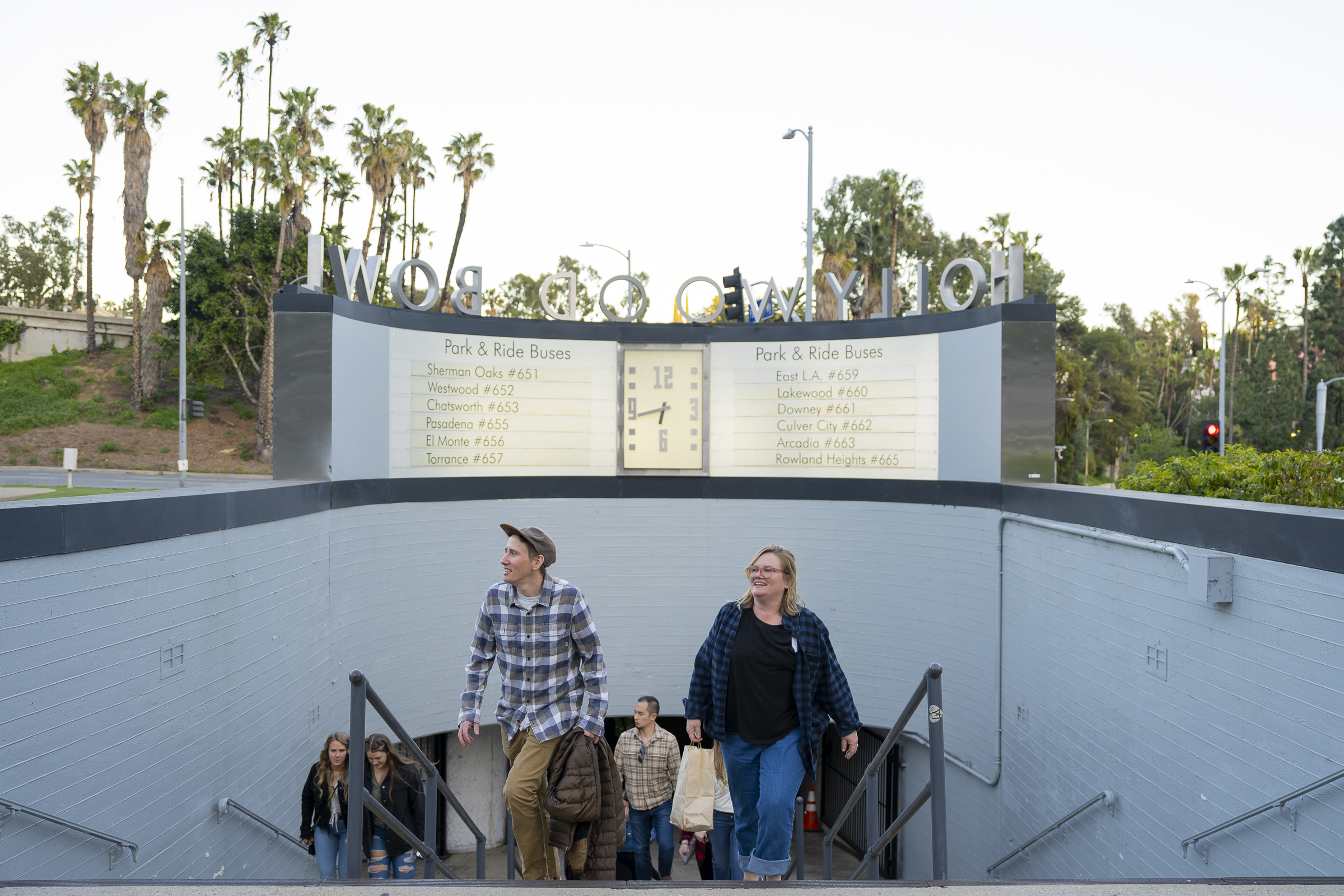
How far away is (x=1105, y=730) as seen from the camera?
642 cm

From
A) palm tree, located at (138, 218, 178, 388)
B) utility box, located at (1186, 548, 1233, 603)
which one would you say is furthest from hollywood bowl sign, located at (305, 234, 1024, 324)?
palm tree, located at (138, 218, 178, 388)

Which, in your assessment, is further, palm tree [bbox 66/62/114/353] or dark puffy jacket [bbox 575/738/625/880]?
palm tree [bbox 66/62/114/353]

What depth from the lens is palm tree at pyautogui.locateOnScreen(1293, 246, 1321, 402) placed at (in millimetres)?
39716

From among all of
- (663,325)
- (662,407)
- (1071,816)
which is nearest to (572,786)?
(1071,816)

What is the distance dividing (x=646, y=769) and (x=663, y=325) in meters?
5.46

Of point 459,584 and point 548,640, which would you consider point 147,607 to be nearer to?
point 548,640

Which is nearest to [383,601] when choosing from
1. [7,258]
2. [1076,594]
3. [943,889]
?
[1076,594]

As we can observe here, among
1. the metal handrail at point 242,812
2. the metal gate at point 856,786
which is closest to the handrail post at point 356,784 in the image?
the metal handrail at point 242,812

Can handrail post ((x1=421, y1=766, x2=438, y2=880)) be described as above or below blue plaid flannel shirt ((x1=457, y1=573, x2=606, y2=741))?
below

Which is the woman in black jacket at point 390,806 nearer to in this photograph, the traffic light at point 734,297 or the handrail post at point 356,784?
the handrail post at point 356,784

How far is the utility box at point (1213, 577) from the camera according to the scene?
5.06 metres

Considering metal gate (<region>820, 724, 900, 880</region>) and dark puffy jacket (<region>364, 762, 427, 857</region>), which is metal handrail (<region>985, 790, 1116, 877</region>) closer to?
metal gate (<region>820, 724, 900, 880</region>)

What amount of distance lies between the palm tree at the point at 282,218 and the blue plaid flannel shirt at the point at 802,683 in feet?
96.6

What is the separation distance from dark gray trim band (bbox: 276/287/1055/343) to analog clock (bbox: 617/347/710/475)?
228 millimetres
